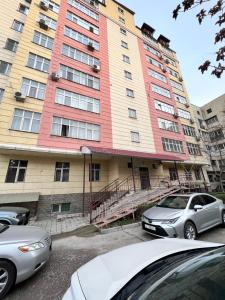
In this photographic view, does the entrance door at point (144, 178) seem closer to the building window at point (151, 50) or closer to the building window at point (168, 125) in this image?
the building window at point (168, 125)

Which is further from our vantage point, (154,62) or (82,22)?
(154,62)

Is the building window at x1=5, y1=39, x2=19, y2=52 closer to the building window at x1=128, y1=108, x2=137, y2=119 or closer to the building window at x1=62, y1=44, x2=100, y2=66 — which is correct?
the building window at x1=62, y1=44, x2=100, y2=66

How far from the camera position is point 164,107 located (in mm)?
22406

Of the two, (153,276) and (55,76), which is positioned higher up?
(55,76)

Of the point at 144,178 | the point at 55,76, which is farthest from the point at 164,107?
the point at 55,76

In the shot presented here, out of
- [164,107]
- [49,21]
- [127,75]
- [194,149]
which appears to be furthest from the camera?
[194,149]

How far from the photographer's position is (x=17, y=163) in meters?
11.6

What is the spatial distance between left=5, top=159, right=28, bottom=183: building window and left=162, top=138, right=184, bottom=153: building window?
1457 centimetres

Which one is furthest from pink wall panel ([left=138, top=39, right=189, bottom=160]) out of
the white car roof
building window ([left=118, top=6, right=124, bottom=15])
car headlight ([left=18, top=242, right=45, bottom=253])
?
the white car roof

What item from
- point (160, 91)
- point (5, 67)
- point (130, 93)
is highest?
point (160, 91)

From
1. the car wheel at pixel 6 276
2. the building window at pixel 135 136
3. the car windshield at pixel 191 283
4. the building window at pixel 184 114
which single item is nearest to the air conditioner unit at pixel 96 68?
the building window at pixel 135 136

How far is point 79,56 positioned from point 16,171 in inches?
517

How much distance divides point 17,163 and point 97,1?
23.6 metres

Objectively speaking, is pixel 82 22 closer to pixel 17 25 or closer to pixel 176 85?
pixel 17 25
